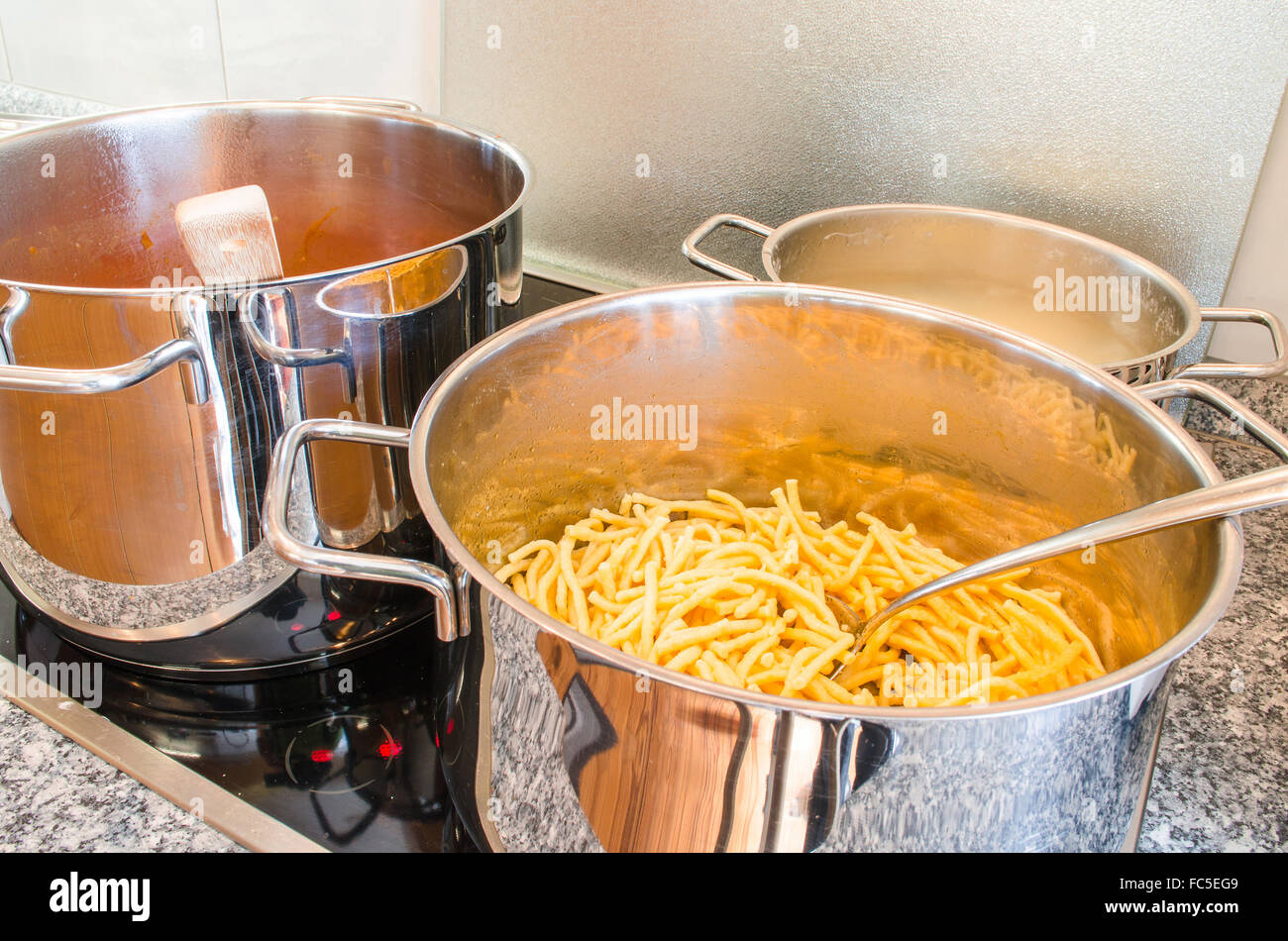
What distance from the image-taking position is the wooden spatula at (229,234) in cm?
82

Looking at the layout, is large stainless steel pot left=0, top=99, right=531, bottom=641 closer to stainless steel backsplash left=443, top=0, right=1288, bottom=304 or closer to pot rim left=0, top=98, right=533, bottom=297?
pot rim left=0, top=98, right=533, bottom=297

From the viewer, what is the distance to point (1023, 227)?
0.96 metres

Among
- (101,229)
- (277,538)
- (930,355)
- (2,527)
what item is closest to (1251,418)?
(930,355)

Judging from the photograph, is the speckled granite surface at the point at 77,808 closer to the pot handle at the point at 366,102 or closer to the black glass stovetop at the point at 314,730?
the black glass stovetop at the point at 314,730

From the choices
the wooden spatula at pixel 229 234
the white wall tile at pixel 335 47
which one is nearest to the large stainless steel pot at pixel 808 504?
the wooden spatula at pixel 229 234

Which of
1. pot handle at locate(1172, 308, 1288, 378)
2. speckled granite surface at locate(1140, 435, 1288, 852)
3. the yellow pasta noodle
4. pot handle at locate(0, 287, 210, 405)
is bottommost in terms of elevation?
speckled granite surface at locate(1140, 435, 1288, 852)

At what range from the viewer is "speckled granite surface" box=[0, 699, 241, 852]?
0.62 m

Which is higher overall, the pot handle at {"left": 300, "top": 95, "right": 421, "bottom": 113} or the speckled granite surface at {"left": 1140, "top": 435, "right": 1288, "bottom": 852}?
the pot handle at {"left": 300, "top": 95, "right": 421, "bottom": 113}

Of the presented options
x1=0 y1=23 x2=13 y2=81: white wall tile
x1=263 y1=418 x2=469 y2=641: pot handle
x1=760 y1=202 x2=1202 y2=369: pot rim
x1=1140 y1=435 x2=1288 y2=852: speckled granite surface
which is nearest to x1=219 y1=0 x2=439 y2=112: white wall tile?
x1=0 y1=23 x2=13 y2=81: white wall tile

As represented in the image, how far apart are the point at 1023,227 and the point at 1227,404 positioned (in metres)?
0.35

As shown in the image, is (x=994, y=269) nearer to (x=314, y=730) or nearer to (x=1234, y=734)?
(x=1234, y=734)

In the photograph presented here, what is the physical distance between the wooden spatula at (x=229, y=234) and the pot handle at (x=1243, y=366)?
0.72 m

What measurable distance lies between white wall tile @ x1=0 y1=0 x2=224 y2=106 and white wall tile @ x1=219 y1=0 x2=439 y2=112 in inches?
2.0

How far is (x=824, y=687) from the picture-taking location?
0.64 m
